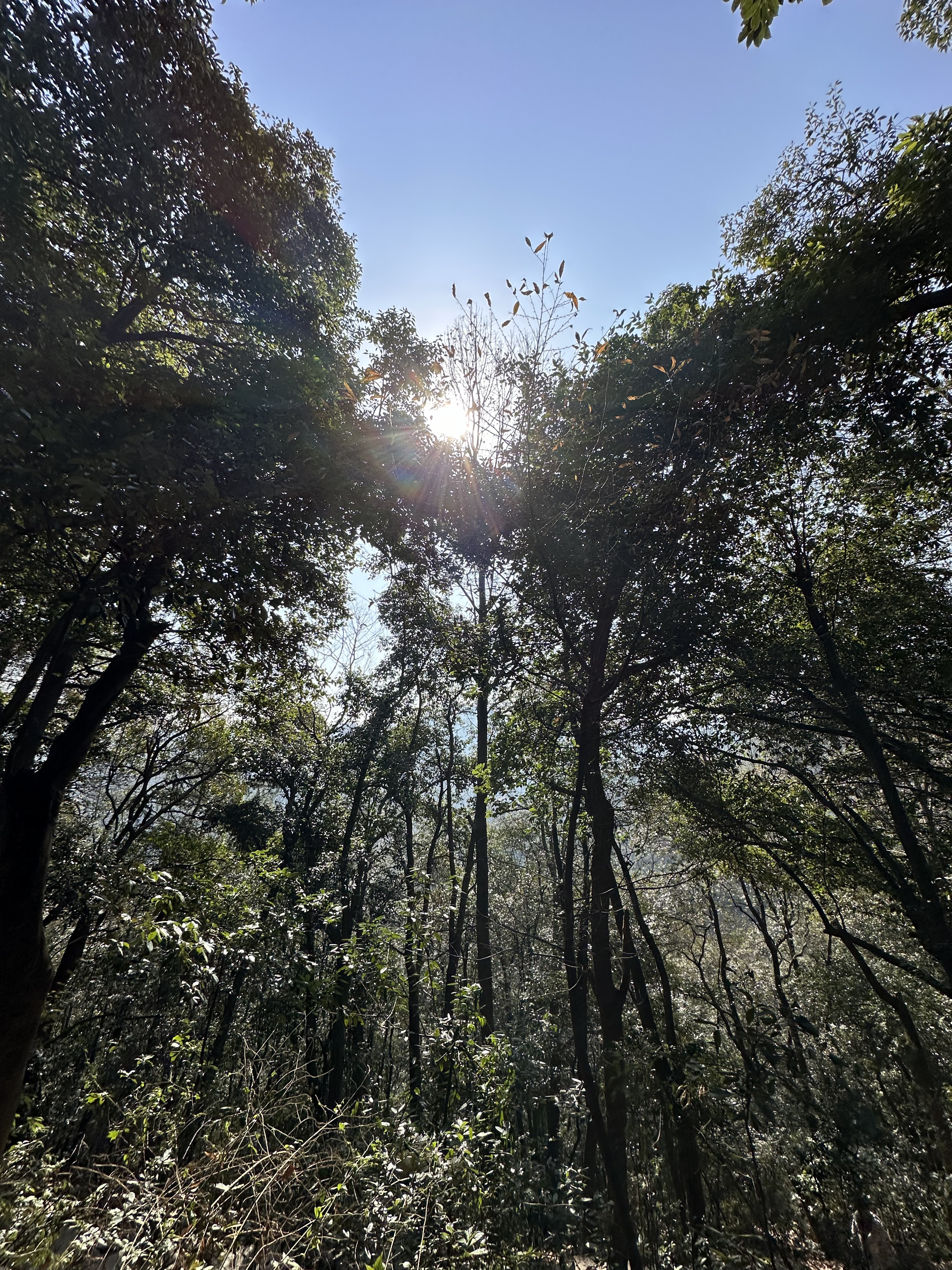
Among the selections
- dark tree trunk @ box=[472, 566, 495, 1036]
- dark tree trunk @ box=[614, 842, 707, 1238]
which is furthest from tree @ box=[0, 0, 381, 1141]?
dark tree trunk @ box=[614, 842, 707, 1238]

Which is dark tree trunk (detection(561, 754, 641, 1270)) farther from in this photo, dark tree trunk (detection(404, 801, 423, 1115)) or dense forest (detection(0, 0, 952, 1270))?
dark tree trunk (detection(404, 801, 423, 1115))

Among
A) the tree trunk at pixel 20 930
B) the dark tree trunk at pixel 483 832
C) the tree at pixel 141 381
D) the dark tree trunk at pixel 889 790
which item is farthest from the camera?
the dark tree trunk at pixel 483 832

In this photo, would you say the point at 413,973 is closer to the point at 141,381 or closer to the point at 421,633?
the point at 421,633

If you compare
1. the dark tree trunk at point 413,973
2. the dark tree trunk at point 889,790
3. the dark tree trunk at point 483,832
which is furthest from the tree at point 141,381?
the dark tree trunk at point 889,790

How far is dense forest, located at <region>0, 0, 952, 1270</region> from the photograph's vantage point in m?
3.59

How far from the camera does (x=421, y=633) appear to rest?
25.1 feet

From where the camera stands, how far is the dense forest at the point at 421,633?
3.59 m

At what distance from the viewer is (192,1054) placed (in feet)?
17.7

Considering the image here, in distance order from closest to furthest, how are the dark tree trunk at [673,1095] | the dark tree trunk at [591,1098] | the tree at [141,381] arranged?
the tree at [141,381]
the dark tree trunk at [591,1098]
the dark tree trunk at [673,1095]

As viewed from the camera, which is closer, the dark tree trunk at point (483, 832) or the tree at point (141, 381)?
the tree at point (141, 381)

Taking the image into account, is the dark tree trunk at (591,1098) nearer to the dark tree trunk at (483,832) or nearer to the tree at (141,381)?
the dark tree trunk at (483,832)

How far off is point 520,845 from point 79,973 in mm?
20112

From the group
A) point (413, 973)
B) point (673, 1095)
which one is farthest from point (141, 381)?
point (673, 1095)

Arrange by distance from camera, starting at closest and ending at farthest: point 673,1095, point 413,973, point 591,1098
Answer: point 673,1095
point 413,973
point 591,1098
